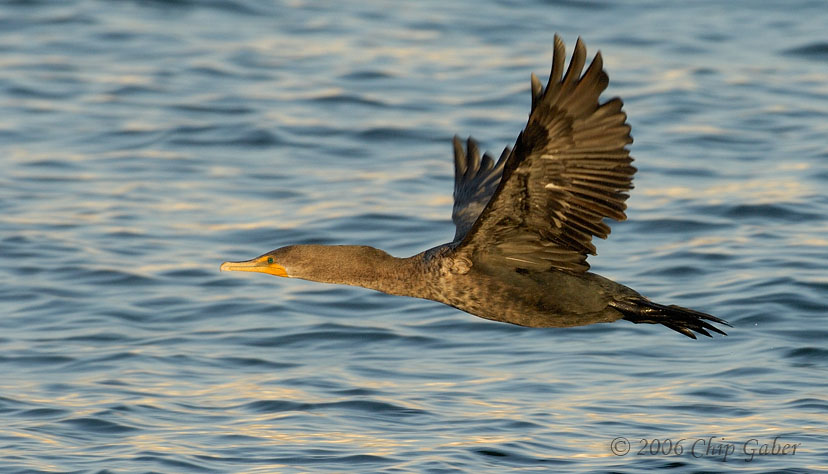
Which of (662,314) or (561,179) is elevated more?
(561,179)

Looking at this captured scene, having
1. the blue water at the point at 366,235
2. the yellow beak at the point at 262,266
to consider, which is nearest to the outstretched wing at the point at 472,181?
the blue water at the point at 366,235

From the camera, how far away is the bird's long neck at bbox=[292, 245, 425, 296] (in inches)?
290

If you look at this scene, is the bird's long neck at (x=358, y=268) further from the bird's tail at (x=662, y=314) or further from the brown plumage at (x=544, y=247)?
the bird's tail at (x=662, y=314)

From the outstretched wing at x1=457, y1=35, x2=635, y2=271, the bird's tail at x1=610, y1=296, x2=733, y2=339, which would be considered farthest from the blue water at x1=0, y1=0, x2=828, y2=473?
the outstretched wing at x1=457, y1=35, x2=635, y2=271

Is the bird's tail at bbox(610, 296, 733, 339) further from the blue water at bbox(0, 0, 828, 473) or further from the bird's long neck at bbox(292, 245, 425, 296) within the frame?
the bird's long neck at bbox(292, 245, 425, 296)

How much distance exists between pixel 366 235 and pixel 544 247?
4.27 meters

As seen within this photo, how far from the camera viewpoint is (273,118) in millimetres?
14492

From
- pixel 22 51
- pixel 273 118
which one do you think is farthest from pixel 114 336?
pixel 22 51

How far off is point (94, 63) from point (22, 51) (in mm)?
1113

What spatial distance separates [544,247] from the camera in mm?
7176

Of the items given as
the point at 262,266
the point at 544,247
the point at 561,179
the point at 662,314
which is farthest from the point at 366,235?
the point at 561,179

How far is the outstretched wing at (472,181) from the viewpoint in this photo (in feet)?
28.3

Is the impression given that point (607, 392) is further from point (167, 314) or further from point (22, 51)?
point (22, 51)

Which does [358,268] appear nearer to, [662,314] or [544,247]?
[544,247]
